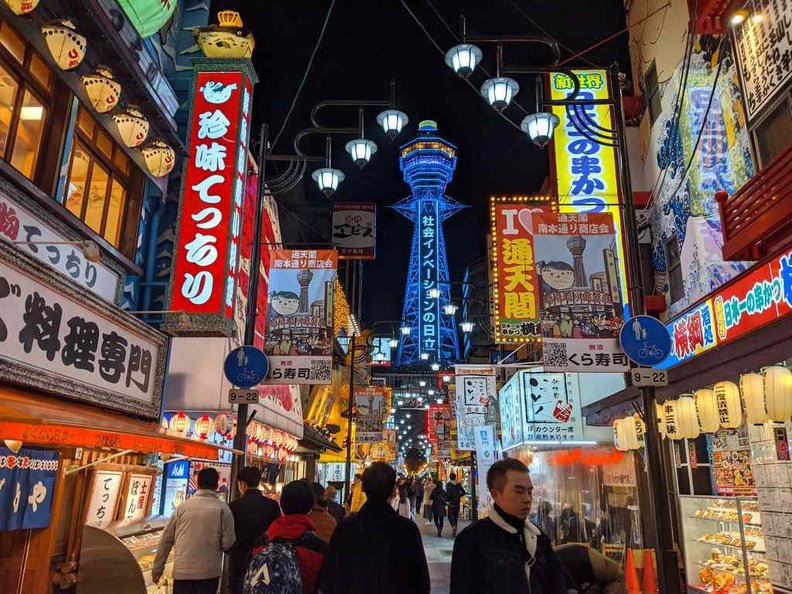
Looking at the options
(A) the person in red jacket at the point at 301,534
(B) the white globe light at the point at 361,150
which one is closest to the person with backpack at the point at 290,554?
(A) the person in red jacket at the point at 301,534

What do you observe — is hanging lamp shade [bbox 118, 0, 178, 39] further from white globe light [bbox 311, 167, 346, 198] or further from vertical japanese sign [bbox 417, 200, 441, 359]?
vertical japanese sign [bbox 417, 200, 441, 359]

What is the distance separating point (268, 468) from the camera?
21547 millimetres

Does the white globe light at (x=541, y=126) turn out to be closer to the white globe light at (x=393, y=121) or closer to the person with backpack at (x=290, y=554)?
the white globe light at (x=393, y=121)

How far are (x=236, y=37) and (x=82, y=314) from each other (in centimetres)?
822

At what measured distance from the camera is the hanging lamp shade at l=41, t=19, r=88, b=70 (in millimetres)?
7844

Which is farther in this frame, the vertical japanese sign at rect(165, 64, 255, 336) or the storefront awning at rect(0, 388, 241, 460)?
the vertical japanese sign at rect(165, 64, 255, 336)

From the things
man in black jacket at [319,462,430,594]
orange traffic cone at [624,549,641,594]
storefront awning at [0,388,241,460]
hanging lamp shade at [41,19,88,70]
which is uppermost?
hanging lamp shade at [41,19,88,70]

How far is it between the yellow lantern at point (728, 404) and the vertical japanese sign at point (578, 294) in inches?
71.6

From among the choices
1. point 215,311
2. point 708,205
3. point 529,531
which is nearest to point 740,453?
point 708,205

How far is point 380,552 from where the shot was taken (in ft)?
14.8

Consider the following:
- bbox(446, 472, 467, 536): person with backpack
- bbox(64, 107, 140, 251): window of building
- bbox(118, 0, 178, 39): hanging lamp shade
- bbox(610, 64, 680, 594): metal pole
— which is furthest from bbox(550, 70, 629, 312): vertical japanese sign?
bbox(446, 472, 467, 536): person with backpack

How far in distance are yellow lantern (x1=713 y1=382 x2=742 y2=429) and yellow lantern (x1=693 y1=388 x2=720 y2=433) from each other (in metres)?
0.11

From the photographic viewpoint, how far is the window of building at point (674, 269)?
45.4 ft

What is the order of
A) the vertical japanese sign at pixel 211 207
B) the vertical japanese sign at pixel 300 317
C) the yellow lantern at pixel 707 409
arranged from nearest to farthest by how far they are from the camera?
the yellow lantern at pixel 707 409 < the vertical japanese sign at pixel 300 317 < the vertical japanese sign at pixel 211 207
